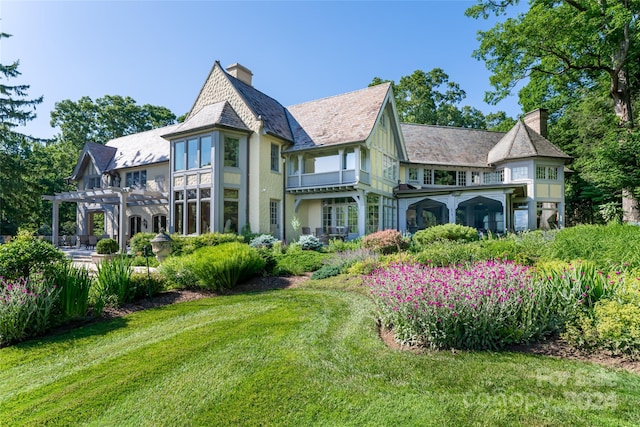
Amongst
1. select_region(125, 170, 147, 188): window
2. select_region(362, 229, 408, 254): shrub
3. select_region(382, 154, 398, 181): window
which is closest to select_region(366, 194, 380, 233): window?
select_region(382, 154, 398, 181): window

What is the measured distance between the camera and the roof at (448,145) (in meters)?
22.7

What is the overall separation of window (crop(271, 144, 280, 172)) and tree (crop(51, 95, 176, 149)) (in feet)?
101

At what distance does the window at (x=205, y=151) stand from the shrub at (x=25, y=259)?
9.72 meters

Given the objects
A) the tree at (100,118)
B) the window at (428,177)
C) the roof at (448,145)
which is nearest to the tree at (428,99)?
the roof at (448,145)

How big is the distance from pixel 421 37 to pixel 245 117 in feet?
29.2

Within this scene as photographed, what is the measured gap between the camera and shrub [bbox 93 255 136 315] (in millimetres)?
6308

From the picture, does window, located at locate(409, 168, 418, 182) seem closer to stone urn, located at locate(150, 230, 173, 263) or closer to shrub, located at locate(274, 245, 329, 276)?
shrub, located at locate(274, 245, 329, 276)

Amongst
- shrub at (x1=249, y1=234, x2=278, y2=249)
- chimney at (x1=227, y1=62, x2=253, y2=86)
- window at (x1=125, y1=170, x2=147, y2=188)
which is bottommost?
shrub at (x1=249, y1=234, x2=278, y2=249)

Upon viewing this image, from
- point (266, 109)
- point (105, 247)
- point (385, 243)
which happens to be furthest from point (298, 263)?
point (266, 109)

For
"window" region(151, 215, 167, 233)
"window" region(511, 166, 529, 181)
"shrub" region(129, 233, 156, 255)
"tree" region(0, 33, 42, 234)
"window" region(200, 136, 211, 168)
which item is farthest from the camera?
"window" region(511, 166, 529, 181)

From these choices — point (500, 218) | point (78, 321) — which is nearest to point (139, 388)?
point (78, 321)

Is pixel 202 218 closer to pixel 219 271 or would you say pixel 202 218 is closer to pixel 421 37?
pixel 219 271

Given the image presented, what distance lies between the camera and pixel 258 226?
50.1 feet

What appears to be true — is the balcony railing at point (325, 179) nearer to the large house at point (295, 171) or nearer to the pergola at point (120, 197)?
the large house at point (295, 171)
